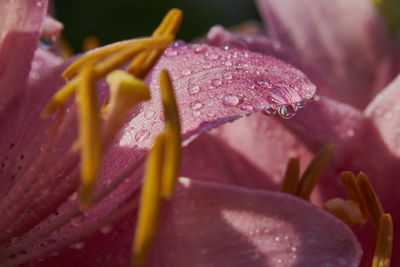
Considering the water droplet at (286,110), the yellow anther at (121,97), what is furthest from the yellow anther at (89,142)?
the water droplet at (286,110)

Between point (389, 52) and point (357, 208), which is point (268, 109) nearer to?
point (357, 208)

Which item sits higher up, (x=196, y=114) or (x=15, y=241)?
(x=196, y=114)

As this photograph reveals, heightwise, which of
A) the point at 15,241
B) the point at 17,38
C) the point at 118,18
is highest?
the point at 17,38

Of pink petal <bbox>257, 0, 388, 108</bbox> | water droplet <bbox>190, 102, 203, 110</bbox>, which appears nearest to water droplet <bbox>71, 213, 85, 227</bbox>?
water droplet <bbox>190, 102, 203, 110</bbox>

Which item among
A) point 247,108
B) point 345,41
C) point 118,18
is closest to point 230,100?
point 247,108

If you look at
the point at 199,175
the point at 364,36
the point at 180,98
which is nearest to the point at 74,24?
the point at 364,36

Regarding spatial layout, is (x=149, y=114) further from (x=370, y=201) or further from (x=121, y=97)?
(x=370, y=201)
